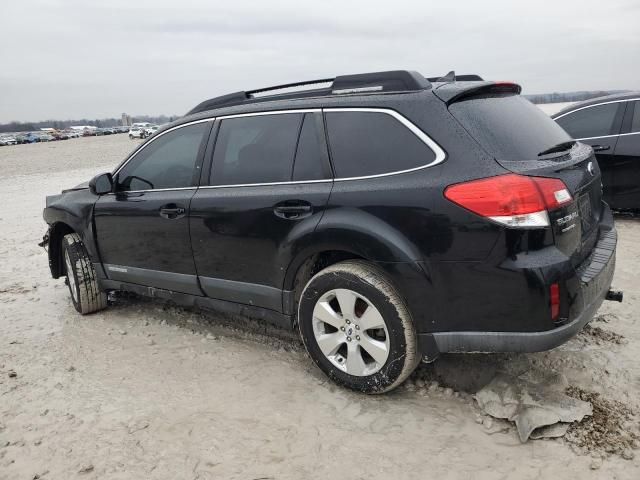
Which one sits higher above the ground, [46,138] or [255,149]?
[255,149]

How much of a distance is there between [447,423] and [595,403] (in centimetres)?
80

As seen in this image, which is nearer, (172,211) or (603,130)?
(172,211)

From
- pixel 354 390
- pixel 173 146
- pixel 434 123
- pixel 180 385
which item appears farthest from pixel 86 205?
pixel 434 123

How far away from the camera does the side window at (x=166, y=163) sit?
12.8 ft

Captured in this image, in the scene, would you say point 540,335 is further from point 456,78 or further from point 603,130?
point 603,130

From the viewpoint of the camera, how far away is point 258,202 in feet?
11.0

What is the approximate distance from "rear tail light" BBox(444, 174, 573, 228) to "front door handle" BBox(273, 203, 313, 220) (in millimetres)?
875

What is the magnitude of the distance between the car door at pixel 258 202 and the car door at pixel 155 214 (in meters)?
0.15

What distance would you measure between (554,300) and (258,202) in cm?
176

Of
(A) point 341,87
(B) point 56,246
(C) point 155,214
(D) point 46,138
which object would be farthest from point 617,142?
(D) point 46,138

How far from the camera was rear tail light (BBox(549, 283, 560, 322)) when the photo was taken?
2529mm

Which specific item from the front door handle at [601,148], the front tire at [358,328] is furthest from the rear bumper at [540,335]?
the front door handle at [601,148]

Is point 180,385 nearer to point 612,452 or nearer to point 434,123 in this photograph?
point 434,123

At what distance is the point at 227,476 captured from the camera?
2551 millimetres
